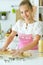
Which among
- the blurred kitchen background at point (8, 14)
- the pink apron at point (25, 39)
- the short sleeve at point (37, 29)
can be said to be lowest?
the pink apron at point (25, 39)

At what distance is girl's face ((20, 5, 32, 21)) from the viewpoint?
1195 mm

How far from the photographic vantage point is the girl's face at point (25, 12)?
120 cm

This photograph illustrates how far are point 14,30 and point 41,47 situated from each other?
0.26 m

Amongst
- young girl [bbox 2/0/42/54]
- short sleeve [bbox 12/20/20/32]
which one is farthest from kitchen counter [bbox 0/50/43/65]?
short sleeve [bbox 12/20/20/32]

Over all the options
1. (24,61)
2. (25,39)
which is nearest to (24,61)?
(24,61)

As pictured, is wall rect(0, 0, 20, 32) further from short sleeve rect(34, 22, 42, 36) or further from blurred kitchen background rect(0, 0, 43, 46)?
short sleeve rect(34, 22, 42, 36)

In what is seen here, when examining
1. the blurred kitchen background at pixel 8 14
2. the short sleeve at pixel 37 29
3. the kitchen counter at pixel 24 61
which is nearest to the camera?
the kitchen counter at pixel 24 61

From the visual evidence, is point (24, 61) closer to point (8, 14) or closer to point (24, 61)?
point (24, 61)

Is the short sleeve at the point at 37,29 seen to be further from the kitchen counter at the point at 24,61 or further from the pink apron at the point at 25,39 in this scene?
the kitchen counter at the point at 24,61

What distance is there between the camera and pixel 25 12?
1.20 meters

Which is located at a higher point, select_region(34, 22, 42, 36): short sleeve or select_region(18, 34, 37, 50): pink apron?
select_region(34, 22, 42, 36): short sleeve

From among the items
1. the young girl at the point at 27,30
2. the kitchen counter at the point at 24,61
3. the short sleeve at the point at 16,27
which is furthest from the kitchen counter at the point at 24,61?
the short sleeve at the point at 16,27

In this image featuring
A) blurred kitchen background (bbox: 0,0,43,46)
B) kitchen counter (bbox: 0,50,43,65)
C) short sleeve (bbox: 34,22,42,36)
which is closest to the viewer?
kitchen counter (bbox: 0,50,43,65)

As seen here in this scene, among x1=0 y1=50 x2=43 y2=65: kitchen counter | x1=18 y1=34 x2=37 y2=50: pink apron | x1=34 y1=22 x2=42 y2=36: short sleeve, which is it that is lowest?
x1=0 y1=50 x2=43 y2=65: kitchen counter
